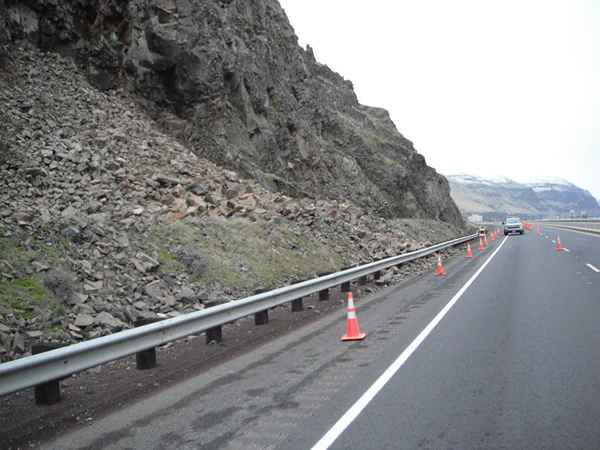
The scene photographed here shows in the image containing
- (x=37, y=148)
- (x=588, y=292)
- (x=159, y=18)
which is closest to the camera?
(x=588, y=292)

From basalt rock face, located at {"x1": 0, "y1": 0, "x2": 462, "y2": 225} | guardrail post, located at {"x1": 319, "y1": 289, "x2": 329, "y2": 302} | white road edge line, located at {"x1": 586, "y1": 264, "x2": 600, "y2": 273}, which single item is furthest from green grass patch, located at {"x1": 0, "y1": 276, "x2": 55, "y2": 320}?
white road edge line, located at {"x1": 586, "y1": 264, "x2": 600, "y2": 273}

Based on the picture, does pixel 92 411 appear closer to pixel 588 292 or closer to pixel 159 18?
pixel 588 292

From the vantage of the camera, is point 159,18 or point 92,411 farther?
point 159,18

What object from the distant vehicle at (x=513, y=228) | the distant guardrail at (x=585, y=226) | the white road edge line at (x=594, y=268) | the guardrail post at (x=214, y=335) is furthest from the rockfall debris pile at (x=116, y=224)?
the distant vehicle at (x=513, y=228)

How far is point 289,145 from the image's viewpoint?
102ft

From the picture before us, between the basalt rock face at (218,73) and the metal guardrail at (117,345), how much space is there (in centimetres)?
1549

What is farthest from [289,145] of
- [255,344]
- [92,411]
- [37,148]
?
[92,411]

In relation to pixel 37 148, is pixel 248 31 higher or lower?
higher

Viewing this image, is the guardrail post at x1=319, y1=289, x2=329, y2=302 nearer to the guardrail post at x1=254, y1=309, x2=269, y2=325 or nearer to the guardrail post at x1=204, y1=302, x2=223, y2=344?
the guardrail post at x1=254, y1=309, x2=269, y2=325

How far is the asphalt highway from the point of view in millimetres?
4637

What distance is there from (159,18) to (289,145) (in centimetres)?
979

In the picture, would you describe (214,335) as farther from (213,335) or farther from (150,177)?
(150,177)

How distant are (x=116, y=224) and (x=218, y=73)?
1471 cm

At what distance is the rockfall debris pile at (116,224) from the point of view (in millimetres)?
9453
